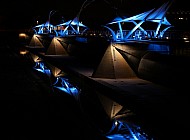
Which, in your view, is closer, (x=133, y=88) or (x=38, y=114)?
(x=38, y=114)

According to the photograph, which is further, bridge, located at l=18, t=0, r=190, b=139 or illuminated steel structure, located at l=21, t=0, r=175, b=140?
illuminated steel structure, located at l=21, t=0, r=175, b=140

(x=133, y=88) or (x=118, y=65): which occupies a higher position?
(x=118, y=65)

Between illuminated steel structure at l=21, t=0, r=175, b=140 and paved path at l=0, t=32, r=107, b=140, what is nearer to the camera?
paved path at l=0, t=32, r=107, b=140

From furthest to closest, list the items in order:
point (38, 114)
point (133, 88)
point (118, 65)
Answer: point (118, 65)
point (133, 88)
point (38, 114)

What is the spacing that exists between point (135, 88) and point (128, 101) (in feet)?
8.39

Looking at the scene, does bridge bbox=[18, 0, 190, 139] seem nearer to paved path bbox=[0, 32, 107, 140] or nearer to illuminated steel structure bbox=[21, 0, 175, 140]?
illuminated steel structure bbox=[21, 0, 175, 140]

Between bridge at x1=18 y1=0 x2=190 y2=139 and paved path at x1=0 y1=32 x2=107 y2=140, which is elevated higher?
bridge at x1=18 y1=0 x2=190 y2=139

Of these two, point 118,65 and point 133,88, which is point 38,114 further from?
→ point 118,65

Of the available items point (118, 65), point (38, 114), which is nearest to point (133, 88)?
point (118, 65)

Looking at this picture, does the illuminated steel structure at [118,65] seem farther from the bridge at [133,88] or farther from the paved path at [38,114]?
the paved path at [38,114]

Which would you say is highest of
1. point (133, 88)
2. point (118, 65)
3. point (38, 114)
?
point (118, 65)

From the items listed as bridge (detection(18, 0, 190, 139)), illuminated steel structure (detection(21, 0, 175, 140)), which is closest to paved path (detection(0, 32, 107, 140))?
bridge (detection(18, 0, 190, 139))

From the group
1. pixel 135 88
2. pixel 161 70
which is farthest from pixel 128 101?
pixel 161 70

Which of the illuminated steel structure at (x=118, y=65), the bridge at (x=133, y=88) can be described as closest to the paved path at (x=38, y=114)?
the bridge at (x=133, y=88)
